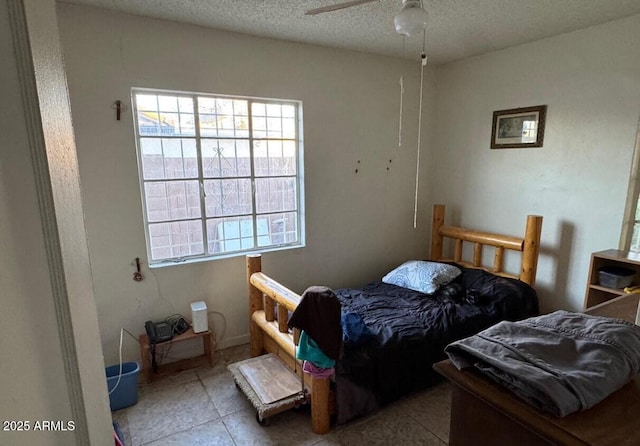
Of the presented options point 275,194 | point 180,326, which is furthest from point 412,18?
point 180,326

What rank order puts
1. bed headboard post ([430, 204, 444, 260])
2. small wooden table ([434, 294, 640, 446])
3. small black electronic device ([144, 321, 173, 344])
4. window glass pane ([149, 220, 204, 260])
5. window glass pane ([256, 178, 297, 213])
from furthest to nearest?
bed headboard post ([430, 204, 444, 260]) → window glass pane ([256, 178, 297, 213]) → window glass pane ([149, 220, 204, 260]) → small black electronic device ([144, 321, 173, 344]) → small wooden table ([434, 294, 640, 446])

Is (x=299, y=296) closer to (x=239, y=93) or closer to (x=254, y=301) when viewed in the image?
(x=254, y=301)

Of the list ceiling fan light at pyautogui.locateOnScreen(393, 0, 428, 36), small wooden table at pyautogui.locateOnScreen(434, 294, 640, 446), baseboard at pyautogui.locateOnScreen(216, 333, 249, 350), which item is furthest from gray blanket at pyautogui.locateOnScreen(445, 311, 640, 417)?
baseboard at pyautogui.locateOnScreen(216, 333, 249, 350)

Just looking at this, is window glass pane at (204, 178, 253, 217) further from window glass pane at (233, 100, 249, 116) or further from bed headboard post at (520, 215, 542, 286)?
bed headboard post at (520, 215, 542, 286)

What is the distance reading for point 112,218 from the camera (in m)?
2.57

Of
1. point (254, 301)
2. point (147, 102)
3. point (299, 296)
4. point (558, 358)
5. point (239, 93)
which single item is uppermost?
point (239, 93)

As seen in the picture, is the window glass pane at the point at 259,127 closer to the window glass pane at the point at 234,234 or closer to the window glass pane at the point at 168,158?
the window glass pane at the point at 168,158

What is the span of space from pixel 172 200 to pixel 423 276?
225 centimetres

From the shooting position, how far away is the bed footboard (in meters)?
2.10

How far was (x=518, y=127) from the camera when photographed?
3268 millimetres

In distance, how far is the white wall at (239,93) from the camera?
2.44 m

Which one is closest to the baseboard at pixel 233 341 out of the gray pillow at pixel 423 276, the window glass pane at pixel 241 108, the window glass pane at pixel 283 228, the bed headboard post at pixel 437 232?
the window glass pane at pixel 283 228

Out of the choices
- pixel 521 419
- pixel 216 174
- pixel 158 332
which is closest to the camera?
pixel 521 419

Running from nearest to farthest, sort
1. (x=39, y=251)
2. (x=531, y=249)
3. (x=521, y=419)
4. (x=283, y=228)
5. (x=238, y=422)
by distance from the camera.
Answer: (x=39, y=251)
(x=521, y=419)
(x=238, y=422)
(x=531, y=249)
(x=283, y=228)
